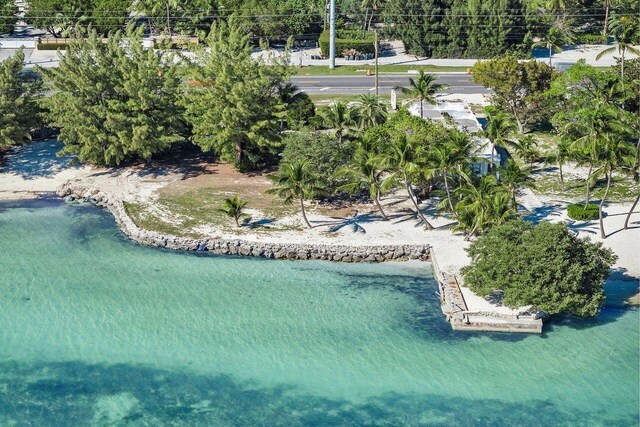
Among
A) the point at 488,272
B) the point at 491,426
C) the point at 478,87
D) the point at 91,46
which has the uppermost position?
the point at 91,46

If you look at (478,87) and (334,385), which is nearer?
(334,385)

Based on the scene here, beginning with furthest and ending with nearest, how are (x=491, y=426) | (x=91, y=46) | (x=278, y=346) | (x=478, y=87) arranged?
(x=478, y=87) < (x=91, y=46) < (x=278, y=346) < (x=491, y=426)

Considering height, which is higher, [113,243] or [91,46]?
[91,46]

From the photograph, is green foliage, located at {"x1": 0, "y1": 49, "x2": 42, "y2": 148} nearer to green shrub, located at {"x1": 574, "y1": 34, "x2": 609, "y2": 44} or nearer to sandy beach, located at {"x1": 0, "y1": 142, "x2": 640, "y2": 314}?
sandy beach, located at {"x1": 0, "y1": 142, "x2": 640, "y2": 314}

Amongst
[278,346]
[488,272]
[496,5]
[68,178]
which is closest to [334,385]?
[278,346]

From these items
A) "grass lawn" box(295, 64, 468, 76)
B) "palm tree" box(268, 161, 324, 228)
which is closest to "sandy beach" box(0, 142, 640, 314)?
"palm tree" box(268, 161, 324, 228)

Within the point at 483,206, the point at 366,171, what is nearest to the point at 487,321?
the point at 483,206

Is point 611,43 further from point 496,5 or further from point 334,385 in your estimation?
point 334,385
